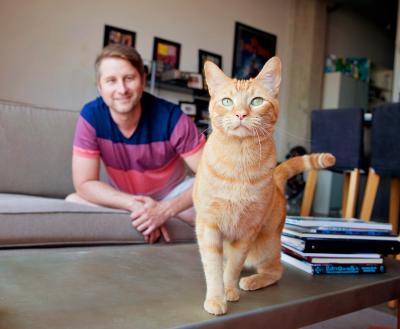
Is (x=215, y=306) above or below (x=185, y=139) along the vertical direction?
below

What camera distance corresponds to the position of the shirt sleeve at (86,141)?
1.49 m

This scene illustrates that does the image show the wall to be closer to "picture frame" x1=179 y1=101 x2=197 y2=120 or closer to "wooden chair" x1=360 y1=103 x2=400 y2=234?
"picture frame" x1=179 y1=101 x2=197 y2=120

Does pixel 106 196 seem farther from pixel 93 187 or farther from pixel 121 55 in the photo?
pixel 121 55

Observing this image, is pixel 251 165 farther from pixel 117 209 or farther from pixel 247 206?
pixel 117 209

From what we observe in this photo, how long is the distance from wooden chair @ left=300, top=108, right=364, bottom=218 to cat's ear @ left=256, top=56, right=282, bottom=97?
5.87 feet

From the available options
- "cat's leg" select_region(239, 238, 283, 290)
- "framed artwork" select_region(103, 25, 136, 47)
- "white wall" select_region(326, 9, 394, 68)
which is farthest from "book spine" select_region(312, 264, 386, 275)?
"white wall" select_region(326, 9, 394, 68)

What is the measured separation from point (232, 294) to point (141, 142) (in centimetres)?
91

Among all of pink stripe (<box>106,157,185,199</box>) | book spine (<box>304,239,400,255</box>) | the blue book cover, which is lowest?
the blue book cover

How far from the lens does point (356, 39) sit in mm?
6031

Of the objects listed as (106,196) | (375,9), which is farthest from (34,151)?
(375,9)

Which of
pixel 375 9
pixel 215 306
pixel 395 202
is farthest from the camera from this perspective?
pixel 375 9

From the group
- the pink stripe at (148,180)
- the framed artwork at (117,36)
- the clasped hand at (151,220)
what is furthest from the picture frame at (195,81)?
the clasped hand at (151,220)

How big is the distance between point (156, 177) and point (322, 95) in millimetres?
4271

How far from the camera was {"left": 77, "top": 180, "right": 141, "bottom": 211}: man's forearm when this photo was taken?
1.43 meters
